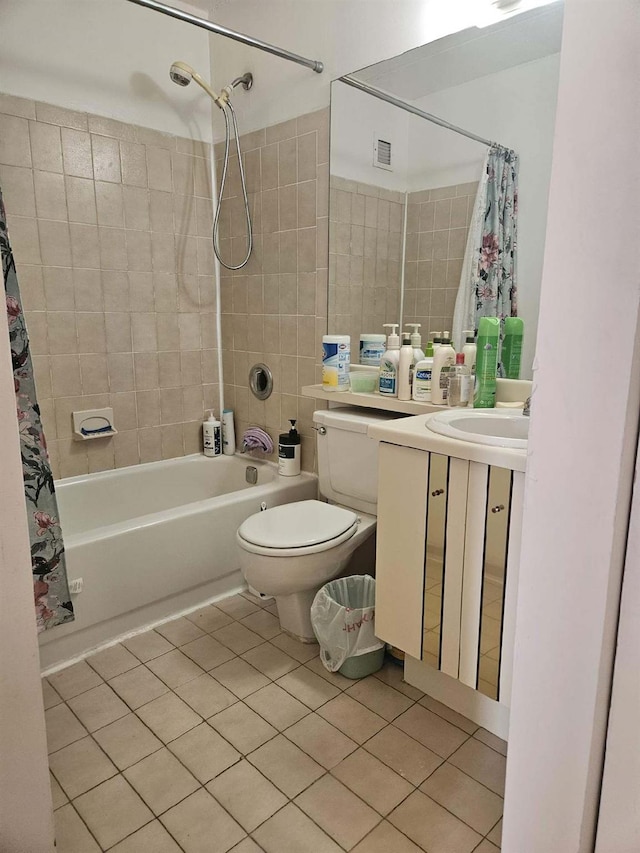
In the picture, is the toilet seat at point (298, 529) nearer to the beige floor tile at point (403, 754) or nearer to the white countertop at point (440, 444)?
the white countertop at point (440, 444)

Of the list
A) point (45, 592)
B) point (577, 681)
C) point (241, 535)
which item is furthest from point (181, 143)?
point (577, 681)

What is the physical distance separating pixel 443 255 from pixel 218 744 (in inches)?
66.4

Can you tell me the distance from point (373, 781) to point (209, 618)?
0.93 meters

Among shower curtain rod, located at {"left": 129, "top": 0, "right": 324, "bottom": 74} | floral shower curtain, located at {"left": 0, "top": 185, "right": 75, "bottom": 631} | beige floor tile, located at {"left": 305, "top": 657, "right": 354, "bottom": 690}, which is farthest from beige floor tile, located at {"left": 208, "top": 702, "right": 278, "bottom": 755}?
shower curtain rod, located at {"left": 129, "top": 0, "right": 324, "bottom": 74}

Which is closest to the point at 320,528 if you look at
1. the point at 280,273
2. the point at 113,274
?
the point at 280,273

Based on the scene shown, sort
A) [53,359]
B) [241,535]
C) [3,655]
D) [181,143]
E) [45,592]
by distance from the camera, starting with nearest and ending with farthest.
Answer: [3,655]
[45,592]
[241,535]
[53,359]
[181,143]

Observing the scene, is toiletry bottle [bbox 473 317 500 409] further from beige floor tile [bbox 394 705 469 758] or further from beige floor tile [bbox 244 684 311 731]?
beige floor tile [bbox 244 684 311 731]

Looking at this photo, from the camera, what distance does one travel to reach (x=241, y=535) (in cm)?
183

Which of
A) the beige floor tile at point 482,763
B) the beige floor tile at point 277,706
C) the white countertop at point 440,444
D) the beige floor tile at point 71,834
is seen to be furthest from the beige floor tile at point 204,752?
the white countertop at point 440,444

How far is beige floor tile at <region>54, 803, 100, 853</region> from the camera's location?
48.2 inches

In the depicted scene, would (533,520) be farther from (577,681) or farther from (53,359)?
(53,359)

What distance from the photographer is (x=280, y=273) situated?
2.46m

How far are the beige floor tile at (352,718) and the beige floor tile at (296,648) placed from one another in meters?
0.22

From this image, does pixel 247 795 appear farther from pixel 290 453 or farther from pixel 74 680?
pixel 290 453
